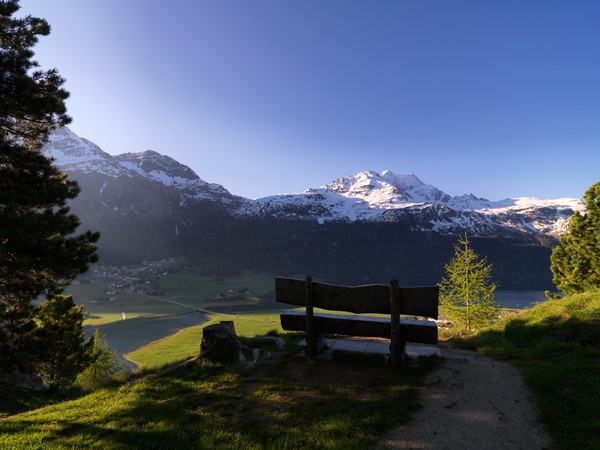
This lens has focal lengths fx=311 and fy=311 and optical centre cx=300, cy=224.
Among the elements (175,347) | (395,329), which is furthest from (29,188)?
(175,347)

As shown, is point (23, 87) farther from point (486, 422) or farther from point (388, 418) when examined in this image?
point (486, 422)

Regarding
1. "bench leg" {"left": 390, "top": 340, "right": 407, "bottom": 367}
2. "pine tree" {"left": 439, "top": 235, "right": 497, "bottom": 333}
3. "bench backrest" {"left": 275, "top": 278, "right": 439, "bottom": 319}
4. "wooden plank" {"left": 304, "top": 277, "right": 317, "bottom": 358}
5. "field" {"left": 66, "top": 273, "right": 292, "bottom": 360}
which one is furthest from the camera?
"field" {"left": 66, "top": 273, "right": 292, "bottom": 360}

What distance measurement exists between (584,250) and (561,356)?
21830 millimetres

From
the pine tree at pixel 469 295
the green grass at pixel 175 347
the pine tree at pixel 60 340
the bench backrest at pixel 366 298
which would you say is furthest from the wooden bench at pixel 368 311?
the green grass at pixel 175 347

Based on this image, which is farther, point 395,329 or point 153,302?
point 153,302

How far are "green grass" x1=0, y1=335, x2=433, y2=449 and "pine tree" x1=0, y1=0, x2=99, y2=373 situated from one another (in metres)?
6.27

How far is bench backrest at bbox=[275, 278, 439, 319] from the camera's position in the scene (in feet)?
24.9

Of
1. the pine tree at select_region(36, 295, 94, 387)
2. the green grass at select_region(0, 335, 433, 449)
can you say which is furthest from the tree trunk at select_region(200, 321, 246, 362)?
the pine tree at select_region(36, 295, 94, 387)

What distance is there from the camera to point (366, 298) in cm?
820

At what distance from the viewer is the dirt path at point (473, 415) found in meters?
5.04

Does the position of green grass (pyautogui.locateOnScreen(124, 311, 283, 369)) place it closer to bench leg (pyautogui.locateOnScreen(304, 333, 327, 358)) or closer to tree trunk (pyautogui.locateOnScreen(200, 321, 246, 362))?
tree trunk (pyautogui.locateOnScreen(200, 321, 246, 362))

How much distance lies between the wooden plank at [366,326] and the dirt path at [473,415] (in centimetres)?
99

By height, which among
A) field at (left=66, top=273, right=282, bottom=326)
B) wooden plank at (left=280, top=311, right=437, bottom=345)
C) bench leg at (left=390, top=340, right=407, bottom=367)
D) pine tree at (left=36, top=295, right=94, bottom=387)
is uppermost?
wooden plank at (left=280, top=311, right=437, bottom=345)

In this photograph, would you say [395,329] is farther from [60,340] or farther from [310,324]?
[60,340]
